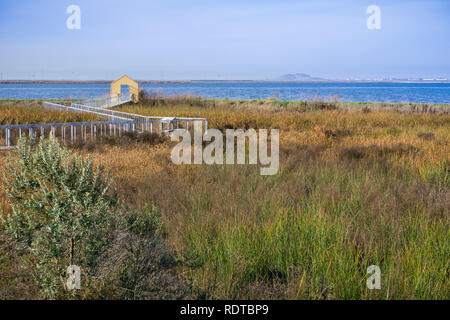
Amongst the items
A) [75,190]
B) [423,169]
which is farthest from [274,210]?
[423,169]

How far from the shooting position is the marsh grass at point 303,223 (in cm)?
318

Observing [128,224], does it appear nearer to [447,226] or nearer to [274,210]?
[274,210]

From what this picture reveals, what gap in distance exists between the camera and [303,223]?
13.7 feet

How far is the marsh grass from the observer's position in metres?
3.18

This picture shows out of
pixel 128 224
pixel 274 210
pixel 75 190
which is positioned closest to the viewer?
pixel 75 190

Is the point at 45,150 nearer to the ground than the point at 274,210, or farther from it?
farther from it

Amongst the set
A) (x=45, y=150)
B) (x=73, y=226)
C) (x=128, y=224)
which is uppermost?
(x=45, y=150)

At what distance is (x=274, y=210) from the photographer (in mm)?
4797
